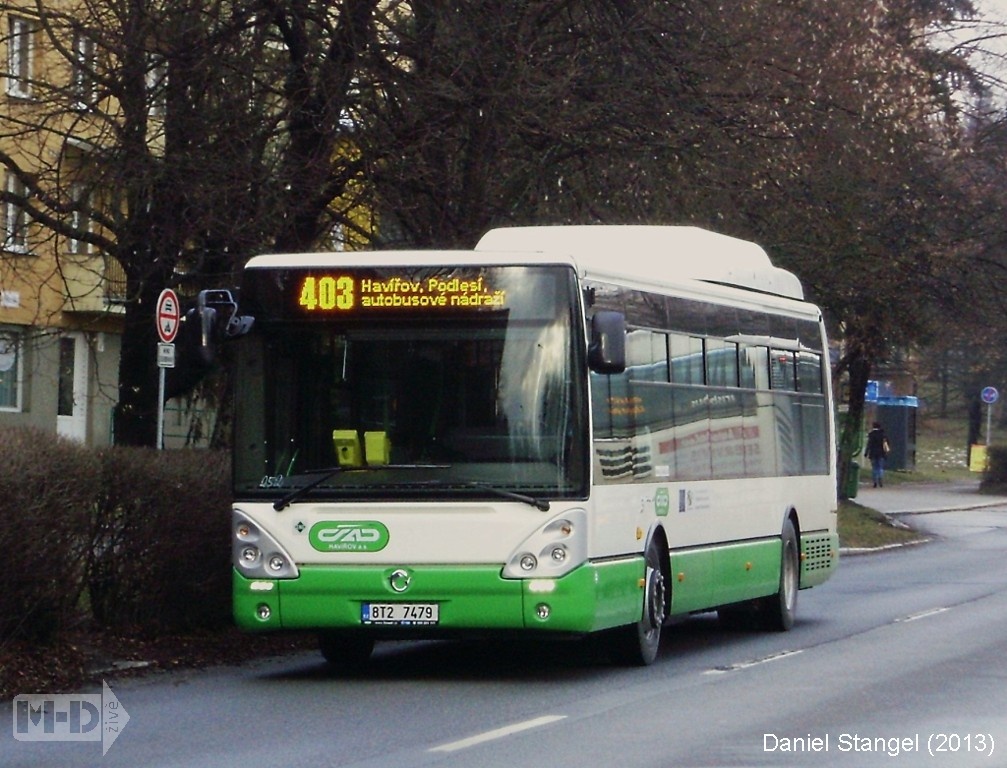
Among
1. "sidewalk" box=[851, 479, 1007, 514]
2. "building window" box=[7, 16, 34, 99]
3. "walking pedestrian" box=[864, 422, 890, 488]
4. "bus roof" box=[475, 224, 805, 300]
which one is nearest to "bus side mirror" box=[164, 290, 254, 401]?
"bus roof" box=[475, 224, 805, 300]

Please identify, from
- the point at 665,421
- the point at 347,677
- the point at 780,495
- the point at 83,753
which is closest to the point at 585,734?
the point at 83,753

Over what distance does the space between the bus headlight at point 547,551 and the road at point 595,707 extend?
0.78 metres

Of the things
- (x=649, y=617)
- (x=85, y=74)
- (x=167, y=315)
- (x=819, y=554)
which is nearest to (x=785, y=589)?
(x=819, y=554)

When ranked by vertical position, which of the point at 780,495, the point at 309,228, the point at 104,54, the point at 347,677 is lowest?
the point at 347,677

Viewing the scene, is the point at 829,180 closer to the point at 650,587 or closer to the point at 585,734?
the point at 650,587

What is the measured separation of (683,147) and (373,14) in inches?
137

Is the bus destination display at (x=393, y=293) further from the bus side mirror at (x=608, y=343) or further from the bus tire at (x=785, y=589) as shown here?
the bus tire at (x=785, y=589)

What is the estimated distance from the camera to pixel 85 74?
62.7ft

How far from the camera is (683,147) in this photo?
66.7ft

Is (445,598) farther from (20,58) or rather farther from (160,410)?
(20,58)

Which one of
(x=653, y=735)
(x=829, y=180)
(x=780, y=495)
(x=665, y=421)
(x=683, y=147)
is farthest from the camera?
(x=829, y=180)

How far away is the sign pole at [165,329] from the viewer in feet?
64.6

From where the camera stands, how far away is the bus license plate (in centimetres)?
1284
